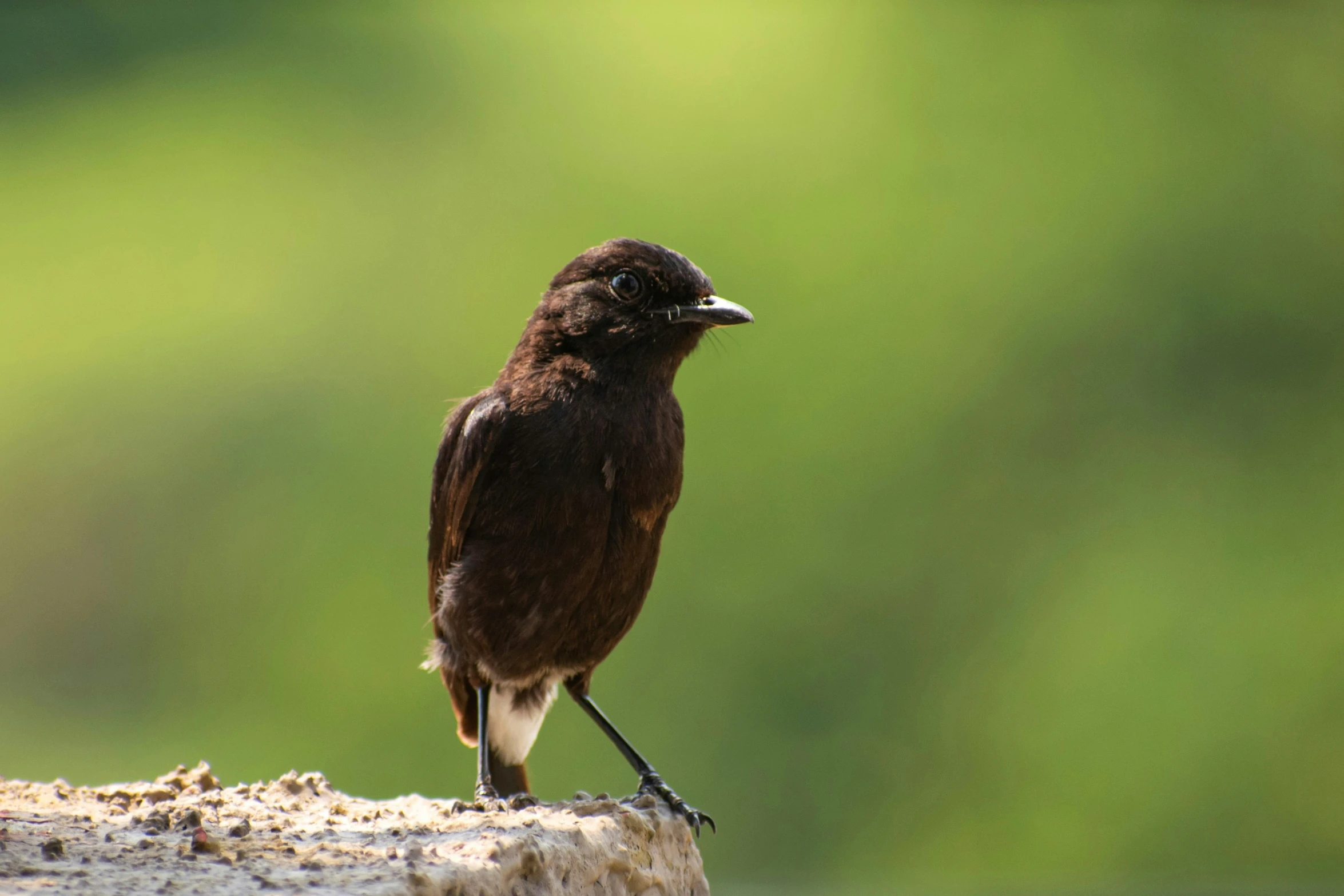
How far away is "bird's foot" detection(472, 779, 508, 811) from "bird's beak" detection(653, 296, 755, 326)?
147 cm

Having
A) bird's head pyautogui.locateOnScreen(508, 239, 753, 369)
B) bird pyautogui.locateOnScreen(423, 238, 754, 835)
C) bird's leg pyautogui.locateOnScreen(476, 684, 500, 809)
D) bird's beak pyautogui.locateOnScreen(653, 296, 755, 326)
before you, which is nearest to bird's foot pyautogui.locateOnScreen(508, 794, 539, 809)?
bird pyautogui.locateOnScreen(423, 238, 754, 835)

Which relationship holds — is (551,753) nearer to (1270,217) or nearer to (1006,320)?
(1006,320)

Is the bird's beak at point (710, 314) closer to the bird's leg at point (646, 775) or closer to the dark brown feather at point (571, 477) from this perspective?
the dark brown feather at point (571, 477)

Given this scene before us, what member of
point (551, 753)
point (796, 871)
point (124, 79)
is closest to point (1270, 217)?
point (796, 871)

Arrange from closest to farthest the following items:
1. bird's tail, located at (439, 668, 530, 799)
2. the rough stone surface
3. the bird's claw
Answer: the rough stone surface < the bird's claw < bird's tail, located at (439, 668, 530, 799)

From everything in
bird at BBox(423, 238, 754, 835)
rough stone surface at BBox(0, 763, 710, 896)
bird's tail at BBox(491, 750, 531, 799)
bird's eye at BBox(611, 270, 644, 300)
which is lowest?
rough stone surface at BBox(0, 763, 710, 896)

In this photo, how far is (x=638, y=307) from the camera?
378cm

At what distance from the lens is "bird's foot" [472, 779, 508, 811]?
3621 millimetres

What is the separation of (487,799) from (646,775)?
1.61 ft

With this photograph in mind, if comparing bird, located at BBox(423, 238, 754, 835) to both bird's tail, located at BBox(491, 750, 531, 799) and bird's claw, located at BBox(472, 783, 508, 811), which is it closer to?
bird's claw, located at BBox(472, 783, 508, 811)

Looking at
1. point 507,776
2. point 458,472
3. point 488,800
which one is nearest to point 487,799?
point 488,800

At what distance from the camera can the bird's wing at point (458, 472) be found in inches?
148

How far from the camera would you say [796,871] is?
618 cm

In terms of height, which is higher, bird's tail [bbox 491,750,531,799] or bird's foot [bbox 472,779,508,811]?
bird's tail [bbox 491,750,531,799]
